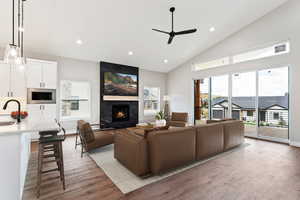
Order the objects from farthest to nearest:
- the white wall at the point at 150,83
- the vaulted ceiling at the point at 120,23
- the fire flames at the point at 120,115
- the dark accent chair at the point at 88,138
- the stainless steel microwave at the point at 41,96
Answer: the white wall at the point at 150,83, the fire flames at the point at 120,115, the stainless steel microwave at the point at 41,96, the vaulted ceiling at the point at 120,23, the dark accent chair at the point at 88,138

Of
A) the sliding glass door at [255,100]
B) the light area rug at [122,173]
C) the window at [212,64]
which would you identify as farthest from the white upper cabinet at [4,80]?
the sliding glass door at [255,100]

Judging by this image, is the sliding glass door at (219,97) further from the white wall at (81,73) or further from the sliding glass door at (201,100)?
the white wall at (81,73)

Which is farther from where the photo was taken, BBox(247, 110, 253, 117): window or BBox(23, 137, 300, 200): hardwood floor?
BBox(247, 110, 253, 117): window

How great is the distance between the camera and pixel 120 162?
285cm

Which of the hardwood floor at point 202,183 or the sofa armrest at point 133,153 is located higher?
the sofa armrest at point 133,153

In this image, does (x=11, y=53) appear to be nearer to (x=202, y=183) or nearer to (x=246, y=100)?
(x=202, y=183)

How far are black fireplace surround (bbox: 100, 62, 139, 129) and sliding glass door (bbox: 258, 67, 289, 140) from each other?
5258 millimetres

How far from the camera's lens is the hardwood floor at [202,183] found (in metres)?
1.92

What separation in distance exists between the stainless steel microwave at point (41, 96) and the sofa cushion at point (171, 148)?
4.09 metres

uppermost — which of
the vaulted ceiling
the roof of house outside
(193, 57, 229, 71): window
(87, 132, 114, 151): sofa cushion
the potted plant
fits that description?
the vaulted ceiling

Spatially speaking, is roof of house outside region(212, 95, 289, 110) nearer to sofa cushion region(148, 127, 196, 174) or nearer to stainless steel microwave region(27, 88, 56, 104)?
sofa cushion region(148, 127, 196, 174)

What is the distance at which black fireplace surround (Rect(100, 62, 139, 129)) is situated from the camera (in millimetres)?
6083

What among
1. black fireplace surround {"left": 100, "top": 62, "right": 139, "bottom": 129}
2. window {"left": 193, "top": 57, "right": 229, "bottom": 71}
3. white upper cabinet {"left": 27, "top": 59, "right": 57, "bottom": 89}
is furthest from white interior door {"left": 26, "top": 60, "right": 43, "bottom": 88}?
window {"left": 193, "top": 57, "right": 229, "bottom": 71}

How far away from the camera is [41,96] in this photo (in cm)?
451
